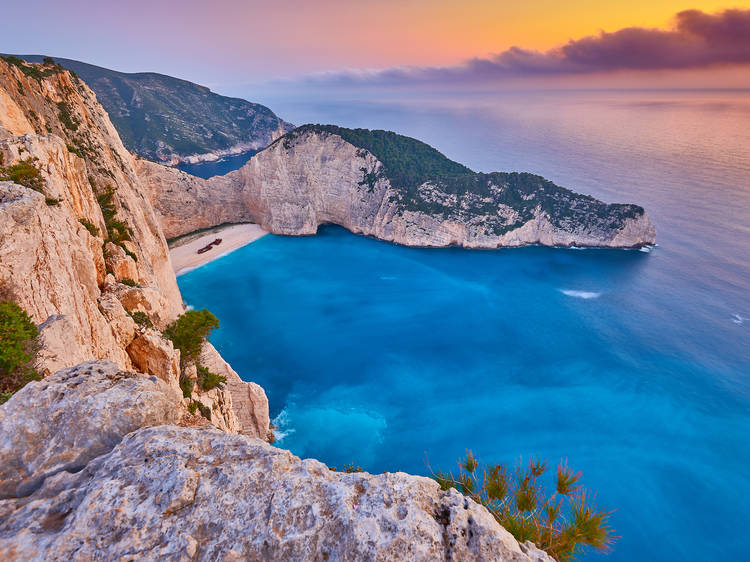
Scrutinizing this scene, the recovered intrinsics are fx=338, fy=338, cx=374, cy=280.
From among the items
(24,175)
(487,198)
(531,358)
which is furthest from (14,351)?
(487,198)

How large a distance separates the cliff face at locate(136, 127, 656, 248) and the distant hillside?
67866mm

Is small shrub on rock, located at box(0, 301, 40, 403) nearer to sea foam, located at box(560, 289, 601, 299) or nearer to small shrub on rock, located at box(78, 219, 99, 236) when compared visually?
small shrub on rock, located at box(78, 219, 99, 236)

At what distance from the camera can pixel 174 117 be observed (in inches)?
5527

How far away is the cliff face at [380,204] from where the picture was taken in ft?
209

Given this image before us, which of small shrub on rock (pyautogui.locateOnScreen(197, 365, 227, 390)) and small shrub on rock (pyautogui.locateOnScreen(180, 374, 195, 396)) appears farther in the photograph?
small shrub on rock (pyautogui.locateOnScreen(197, 365, 227, 390))

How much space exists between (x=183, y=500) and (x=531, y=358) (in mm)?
39050

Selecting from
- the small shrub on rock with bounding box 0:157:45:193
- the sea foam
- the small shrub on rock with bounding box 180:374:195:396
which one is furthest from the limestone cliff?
the sea foam

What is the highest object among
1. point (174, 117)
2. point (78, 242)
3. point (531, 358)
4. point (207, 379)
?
point (174, 117)

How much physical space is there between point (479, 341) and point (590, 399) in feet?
39.8

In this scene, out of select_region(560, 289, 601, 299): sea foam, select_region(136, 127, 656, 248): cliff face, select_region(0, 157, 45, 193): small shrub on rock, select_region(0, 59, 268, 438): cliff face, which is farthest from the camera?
select_region(136, 127, 656, 248): cliff face

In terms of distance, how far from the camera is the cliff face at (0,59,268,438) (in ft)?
29.5

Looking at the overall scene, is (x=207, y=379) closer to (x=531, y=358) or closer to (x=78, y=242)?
(x=78, y=242)

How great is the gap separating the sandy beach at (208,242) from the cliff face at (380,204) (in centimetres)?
232

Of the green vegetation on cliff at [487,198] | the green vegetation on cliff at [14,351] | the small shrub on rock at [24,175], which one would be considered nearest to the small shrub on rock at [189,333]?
the small shrub on rock at [24,175]
